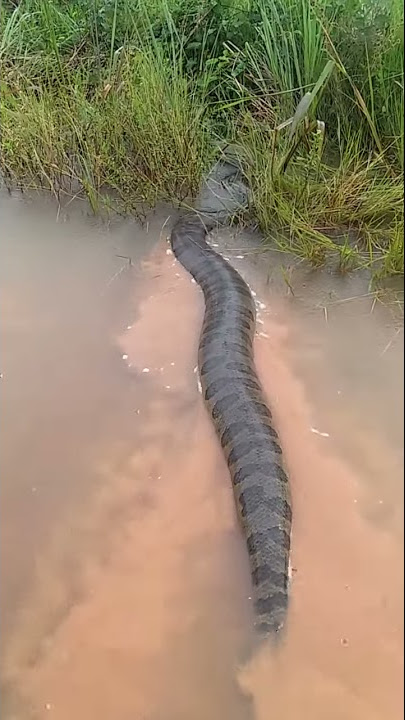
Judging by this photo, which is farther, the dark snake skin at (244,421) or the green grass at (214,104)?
the green grass at (214,104)

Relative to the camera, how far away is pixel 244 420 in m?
2.14

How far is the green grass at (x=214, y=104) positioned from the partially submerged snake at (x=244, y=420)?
0.25 metres

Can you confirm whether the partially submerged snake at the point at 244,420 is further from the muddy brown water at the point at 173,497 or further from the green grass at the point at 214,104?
the green grass at the point at 214,104

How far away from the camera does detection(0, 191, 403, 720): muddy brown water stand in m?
0.97

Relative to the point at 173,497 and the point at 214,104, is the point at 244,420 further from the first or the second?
the point at 214,104

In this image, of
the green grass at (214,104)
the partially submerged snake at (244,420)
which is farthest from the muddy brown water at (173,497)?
the green grass at (214,104)

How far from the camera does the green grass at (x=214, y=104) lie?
2.31 meters

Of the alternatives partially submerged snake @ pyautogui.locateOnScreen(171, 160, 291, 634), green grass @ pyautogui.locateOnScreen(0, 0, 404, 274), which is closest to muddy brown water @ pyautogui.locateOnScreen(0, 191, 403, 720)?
partially submerged snake @ pyautogui.locateOnScreen(171, 160, 291, 634)

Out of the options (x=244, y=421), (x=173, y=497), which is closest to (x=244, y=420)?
(x=244, y=421)

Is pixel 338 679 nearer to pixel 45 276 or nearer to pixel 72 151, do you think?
pixel 45 276

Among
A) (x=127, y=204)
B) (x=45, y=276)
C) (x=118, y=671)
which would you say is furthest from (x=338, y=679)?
(x=127, y=204)

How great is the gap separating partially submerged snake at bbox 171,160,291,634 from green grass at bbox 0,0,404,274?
253 mm

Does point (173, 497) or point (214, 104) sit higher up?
point (214, 104)

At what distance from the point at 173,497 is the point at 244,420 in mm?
288
